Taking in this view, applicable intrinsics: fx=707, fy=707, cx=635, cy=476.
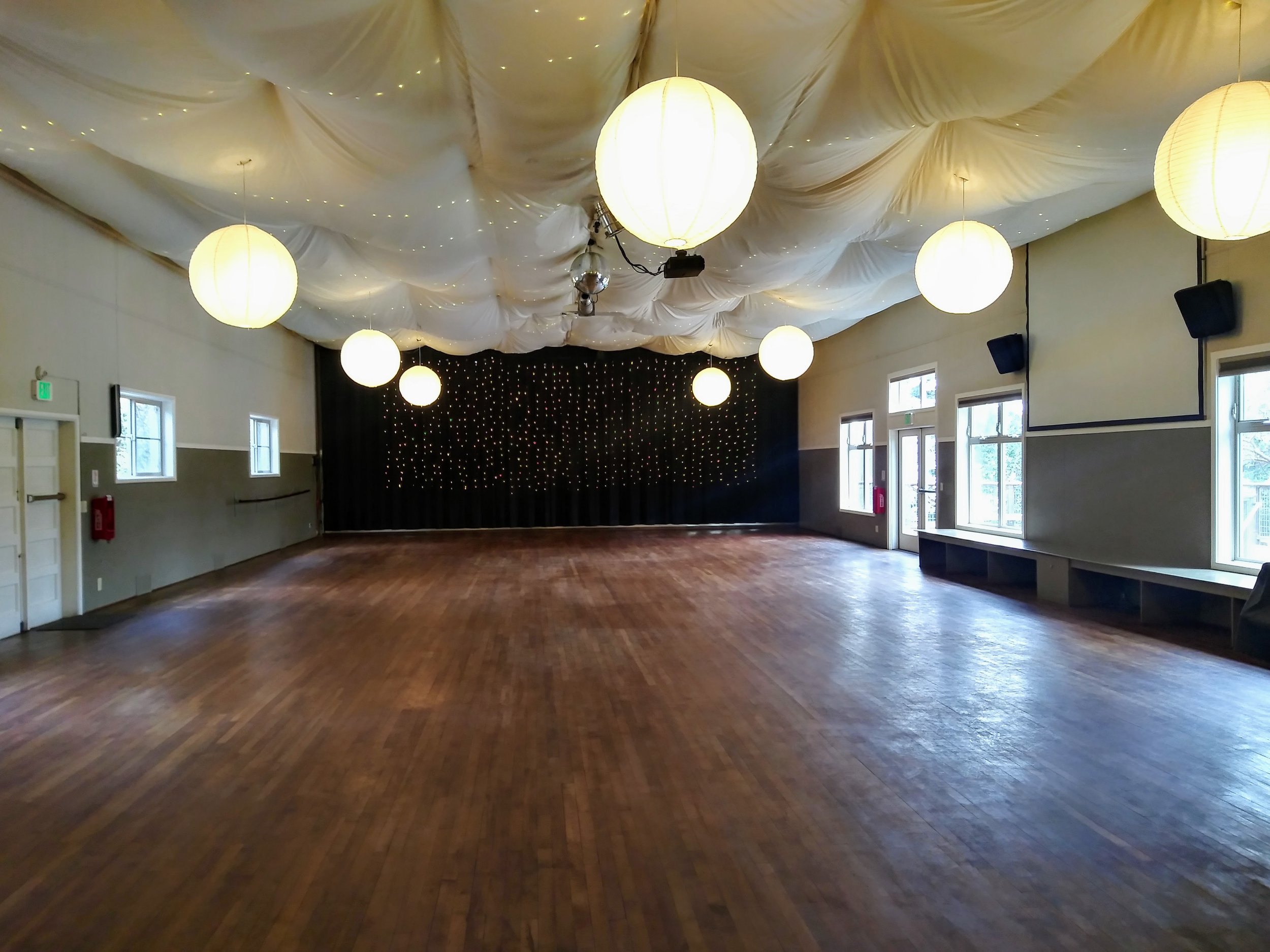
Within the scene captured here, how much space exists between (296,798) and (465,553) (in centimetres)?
743

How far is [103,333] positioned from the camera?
6203 millimetres

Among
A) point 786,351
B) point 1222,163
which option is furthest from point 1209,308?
point 786,351

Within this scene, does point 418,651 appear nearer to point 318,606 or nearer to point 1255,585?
point 318,606

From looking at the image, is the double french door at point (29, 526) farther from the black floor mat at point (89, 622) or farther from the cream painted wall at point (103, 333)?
the cream painted wall at point (103, 333)

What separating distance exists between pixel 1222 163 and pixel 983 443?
17.7ft

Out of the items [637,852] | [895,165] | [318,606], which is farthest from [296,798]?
[895,165]

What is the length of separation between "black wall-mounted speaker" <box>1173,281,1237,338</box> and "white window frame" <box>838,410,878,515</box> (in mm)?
5299

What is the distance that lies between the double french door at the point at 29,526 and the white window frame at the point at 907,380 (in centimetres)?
905

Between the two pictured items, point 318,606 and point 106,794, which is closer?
point 106,794

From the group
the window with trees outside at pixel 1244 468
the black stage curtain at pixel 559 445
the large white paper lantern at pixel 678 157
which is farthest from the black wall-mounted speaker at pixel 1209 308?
the black stage curtain at pixel 559 445

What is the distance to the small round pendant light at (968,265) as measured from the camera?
4.63m

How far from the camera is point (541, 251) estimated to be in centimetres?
606

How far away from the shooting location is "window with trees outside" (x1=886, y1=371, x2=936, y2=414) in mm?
9203

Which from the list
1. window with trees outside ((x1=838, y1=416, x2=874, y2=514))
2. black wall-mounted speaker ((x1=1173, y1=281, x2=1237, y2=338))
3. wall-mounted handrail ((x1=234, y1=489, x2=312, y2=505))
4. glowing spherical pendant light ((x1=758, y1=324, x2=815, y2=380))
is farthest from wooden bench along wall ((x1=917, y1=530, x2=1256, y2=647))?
wall-mounted handrail ((x1=234, y1=489, x2=312, y2=505))
